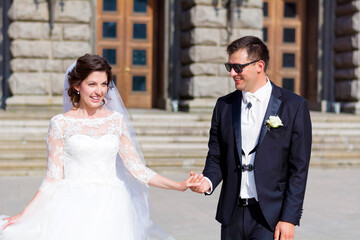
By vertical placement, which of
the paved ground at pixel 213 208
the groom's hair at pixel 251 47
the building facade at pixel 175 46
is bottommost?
the paved ground at pixel 213 208

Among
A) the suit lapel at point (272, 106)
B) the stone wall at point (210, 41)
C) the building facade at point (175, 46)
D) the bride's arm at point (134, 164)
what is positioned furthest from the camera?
the stone wall at point (210, 41)

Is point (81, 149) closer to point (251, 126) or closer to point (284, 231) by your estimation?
point (251, 126)

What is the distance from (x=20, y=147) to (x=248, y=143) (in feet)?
25.6

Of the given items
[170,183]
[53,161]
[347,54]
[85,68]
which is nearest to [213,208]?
[170,183]

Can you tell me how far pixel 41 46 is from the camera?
12.9 m

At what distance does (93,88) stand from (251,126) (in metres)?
1.05

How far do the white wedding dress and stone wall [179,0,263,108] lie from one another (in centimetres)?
1001

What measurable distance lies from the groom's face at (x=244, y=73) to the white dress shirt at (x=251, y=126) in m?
0.07

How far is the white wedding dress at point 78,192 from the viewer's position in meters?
3.67

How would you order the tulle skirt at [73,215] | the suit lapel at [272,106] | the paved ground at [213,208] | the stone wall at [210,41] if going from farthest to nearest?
the stone wall at [210,41], the paved ground at [213,208], the tulle skirt at [73,215], the suit lapel at [272,106]

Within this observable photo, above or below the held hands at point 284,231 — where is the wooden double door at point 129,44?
above

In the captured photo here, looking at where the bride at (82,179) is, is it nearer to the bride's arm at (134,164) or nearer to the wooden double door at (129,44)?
the bride's arm at (134,164)

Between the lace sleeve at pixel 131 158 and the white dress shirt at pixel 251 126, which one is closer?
the white dress shirt at pixel 251 126

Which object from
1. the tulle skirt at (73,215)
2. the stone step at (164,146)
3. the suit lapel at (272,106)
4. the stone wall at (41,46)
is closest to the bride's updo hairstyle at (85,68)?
the tulle skirt at (73,215)
